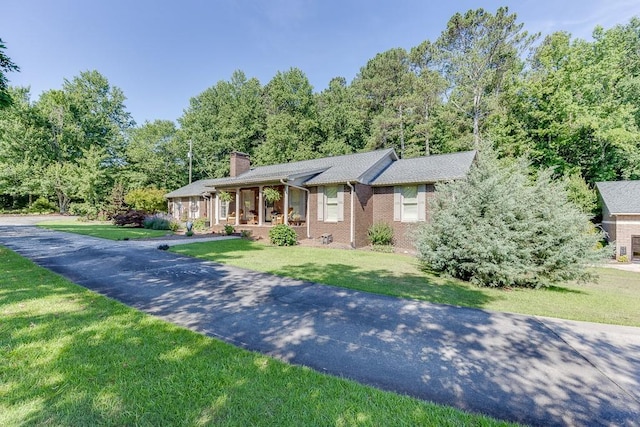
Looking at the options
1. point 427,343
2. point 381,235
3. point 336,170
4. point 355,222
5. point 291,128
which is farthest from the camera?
point 291,128

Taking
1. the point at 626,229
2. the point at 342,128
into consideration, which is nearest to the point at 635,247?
the point at 626,229

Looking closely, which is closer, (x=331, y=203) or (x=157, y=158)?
(x=331, y=203)

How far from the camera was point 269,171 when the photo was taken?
23.1 meters

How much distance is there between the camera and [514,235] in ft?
24.4

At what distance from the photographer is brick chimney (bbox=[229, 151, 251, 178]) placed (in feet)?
79.2

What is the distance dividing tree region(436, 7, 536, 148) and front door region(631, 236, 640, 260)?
37.9 ft

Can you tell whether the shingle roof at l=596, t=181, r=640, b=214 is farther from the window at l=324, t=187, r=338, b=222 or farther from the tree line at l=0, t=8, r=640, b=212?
the window at l=324, t=187, r=338, b=222

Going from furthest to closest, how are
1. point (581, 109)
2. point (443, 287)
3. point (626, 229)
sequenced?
point (581, 109) < point (626, 229) < point (443, 287)

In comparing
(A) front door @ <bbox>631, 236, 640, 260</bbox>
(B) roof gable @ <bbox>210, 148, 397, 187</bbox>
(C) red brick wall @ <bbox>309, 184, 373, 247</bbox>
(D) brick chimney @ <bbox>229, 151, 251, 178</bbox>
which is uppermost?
(D) brick chimney @ <bbox>229, 151, 251, 178</bbox>

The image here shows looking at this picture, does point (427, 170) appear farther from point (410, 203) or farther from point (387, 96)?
point (387, 96)

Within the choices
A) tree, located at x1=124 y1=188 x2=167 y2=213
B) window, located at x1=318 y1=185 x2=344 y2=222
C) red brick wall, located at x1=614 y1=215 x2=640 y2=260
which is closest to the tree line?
tree, located at x1=124 y1=188 x2=167 y2=213

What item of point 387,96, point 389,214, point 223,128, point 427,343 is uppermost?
point 387,96

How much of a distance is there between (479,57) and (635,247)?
60.7 feet

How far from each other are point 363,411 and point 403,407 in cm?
36
